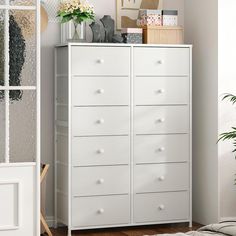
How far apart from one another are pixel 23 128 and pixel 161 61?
147cm

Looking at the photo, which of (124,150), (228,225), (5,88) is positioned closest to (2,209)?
(5,88)

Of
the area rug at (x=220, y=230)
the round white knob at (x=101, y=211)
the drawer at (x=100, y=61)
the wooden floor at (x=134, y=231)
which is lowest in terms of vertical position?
the wooden floor at (x=134, y=231)

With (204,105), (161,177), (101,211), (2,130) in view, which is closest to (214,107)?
(204,105)

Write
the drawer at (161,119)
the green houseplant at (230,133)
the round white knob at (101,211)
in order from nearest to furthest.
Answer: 1. the green houseplant at (230,133)
2. the round white knob at (101,211)
3. the drawer at (161,119)

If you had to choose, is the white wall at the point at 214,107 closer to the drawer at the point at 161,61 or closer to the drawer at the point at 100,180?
the drawer at the point at 161,61

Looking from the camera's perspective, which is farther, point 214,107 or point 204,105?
point 204,105

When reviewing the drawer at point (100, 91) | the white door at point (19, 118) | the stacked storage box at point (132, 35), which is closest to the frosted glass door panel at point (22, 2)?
the white door at point (19, 118)

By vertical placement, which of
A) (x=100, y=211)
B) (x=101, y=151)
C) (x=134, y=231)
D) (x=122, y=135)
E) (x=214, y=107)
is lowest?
(x=134, y=231)

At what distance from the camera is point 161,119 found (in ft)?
20.1

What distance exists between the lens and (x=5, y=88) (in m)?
5.21

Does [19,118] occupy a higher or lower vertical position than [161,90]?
lower

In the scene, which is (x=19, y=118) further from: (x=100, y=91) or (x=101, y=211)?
(x=101, y=211)

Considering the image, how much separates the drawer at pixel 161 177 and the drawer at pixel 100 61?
83 centimetres

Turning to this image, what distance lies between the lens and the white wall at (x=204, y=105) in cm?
615
